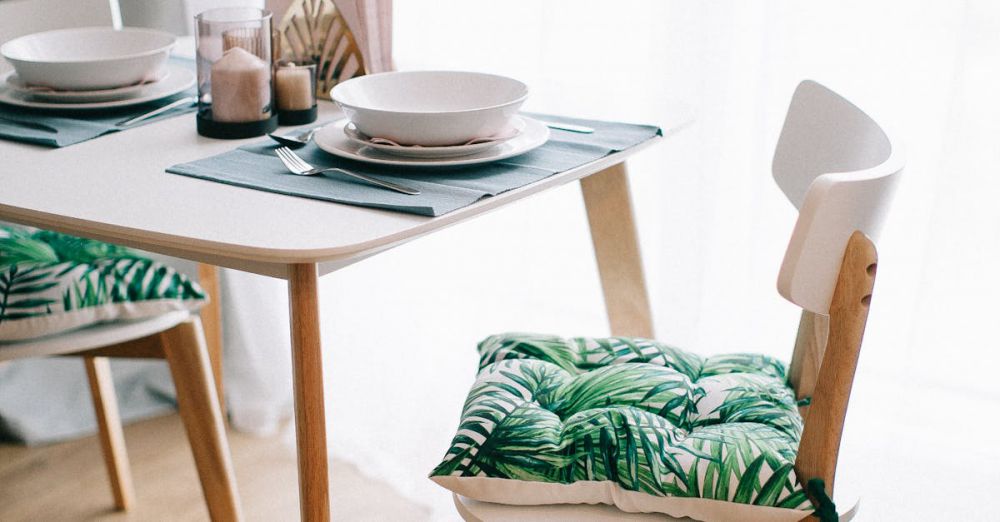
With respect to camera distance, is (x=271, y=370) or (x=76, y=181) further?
(x=271, y=370)

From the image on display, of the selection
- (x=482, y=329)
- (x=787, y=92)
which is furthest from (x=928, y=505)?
(x=482, y=329)

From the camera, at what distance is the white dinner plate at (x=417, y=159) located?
110 cm

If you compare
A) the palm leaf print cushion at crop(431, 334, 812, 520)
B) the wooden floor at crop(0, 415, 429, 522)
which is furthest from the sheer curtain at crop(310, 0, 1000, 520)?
the palm leaf print cushion at crop(431, 334, 812, 520)

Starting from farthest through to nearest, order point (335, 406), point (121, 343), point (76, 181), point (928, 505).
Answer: point (335, 406) → point (928, 505) → point (121, 343) → point (76, 181)

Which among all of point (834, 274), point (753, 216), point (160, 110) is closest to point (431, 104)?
point (160, 110)

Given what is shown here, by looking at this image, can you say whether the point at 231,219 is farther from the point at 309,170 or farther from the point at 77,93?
the point at 77,93

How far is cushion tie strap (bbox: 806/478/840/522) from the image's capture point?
912mm

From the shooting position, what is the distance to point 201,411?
4.78 ft

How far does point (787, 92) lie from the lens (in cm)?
199

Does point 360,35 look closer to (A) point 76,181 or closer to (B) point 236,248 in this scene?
(A) point 76,181

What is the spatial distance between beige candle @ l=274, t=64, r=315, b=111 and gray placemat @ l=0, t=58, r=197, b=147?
147 mm

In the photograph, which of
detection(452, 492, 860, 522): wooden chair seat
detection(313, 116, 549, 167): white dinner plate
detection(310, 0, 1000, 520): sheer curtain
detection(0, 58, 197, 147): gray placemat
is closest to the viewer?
detection(452, 492, 860, 522): wooden chair seat

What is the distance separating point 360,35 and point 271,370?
92 cm

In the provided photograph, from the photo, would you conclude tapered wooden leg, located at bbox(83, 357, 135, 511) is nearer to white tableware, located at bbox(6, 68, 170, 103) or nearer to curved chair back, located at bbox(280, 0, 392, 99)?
white tableware, located at bbox(6, 68, 170, 103)
